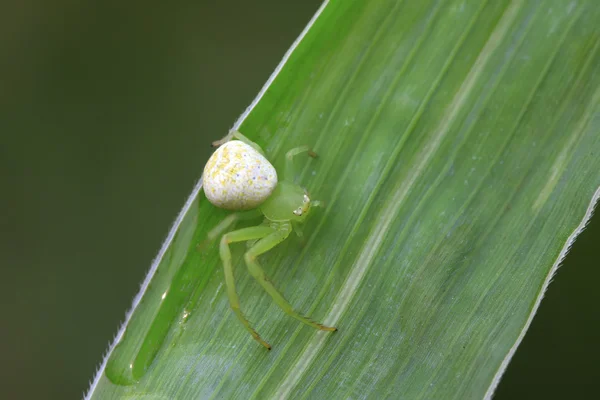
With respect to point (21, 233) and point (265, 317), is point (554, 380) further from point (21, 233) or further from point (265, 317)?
point (21, 233)

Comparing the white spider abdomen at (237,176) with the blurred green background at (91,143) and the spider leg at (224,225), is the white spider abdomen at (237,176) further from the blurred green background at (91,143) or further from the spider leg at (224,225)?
the blurred green background at (91,143)

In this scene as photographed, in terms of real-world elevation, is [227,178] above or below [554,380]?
above

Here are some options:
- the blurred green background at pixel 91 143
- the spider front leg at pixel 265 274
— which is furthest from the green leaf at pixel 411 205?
the blurred green background at pixel 91 143

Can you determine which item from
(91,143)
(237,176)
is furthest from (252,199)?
(91,143)

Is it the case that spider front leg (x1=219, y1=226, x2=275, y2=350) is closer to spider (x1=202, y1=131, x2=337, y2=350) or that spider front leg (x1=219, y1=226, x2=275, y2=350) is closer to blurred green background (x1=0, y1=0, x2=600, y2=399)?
spider (x1=202, y1=131, x2=337, y2=350)

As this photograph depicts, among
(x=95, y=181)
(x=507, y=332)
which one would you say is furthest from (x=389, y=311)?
(x=95, y=181)
